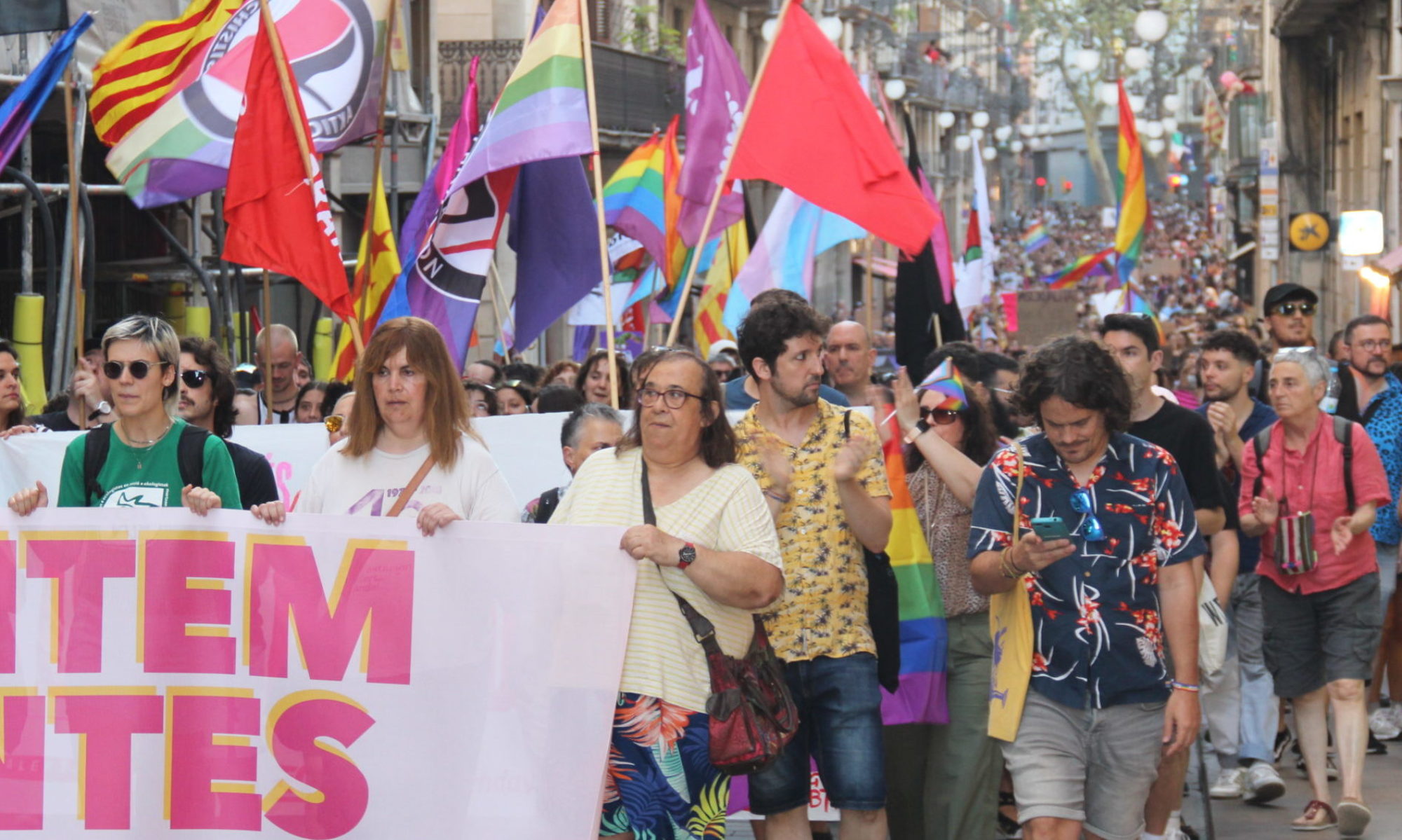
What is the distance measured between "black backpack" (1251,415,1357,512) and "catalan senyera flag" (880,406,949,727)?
2.14 metres

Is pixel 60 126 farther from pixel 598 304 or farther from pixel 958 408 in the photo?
pixel 958 408

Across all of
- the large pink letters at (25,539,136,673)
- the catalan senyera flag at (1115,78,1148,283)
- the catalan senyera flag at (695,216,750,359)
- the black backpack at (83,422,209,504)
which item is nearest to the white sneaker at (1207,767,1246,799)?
the black backpack at (83,422,209,504)

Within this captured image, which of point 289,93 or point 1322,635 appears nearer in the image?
point 1322,635

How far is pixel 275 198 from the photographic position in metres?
8.34

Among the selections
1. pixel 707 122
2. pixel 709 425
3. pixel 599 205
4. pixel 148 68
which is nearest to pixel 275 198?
pixel 599 205

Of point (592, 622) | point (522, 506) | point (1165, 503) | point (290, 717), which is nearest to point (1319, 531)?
point (1165, 503)

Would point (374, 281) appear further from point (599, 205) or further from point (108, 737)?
point (108, 737)

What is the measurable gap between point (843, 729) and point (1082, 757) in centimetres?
67

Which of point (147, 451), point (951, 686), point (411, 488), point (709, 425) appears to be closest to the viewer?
point (709, 425)

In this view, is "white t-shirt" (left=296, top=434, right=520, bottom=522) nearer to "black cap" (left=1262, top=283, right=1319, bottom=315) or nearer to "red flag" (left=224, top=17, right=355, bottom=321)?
"red flag" (left=224, top=17, right=355, bottom=321)

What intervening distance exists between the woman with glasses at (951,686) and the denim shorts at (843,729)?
2.32 ft

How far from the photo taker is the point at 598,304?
13.6m

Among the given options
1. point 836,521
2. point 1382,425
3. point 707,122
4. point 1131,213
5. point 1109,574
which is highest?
point 1131,213

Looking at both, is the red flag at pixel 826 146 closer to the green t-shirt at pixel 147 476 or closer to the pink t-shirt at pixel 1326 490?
the pink t-shirt at pixel 1326 490
